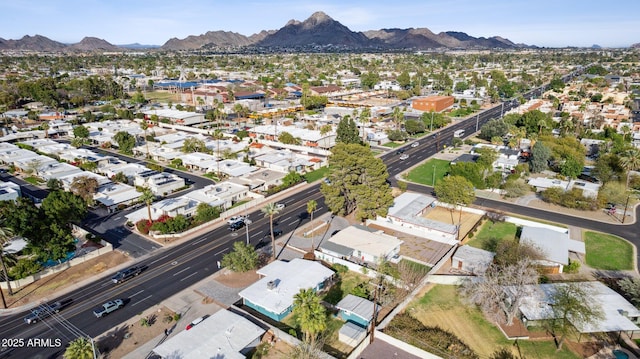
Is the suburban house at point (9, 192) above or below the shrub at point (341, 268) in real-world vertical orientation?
above

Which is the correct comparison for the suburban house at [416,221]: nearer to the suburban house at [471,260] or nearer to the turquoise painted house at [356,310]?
the suburban house at [471,260]

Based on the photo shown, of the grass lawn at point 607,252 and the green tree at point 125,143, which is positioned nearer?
the grass lawn at point 607,252

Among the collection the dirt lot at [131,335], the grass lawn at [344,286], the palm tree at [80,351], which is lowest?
the grass lawn at [344,286]

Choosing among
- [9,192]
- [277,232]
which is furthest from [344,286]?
[9,192]

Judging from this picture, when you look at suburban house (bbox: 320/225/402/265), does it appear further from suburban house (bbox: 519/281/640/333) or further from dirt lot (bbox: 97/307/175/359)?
dirt lot (bbox: 97/307/175/359)

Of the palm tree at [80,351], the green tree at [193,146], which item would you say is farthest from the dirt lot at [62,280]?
the green tree at [193,146]

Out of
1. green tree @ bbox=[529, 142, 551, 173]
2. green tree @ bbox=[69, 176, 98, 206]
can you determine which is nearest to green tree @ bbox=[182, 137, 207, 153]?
green tree @ bbox=[69, 176, 98, 206]

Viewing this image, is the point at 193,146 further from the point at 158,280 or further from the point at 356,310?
the point at 356,310
